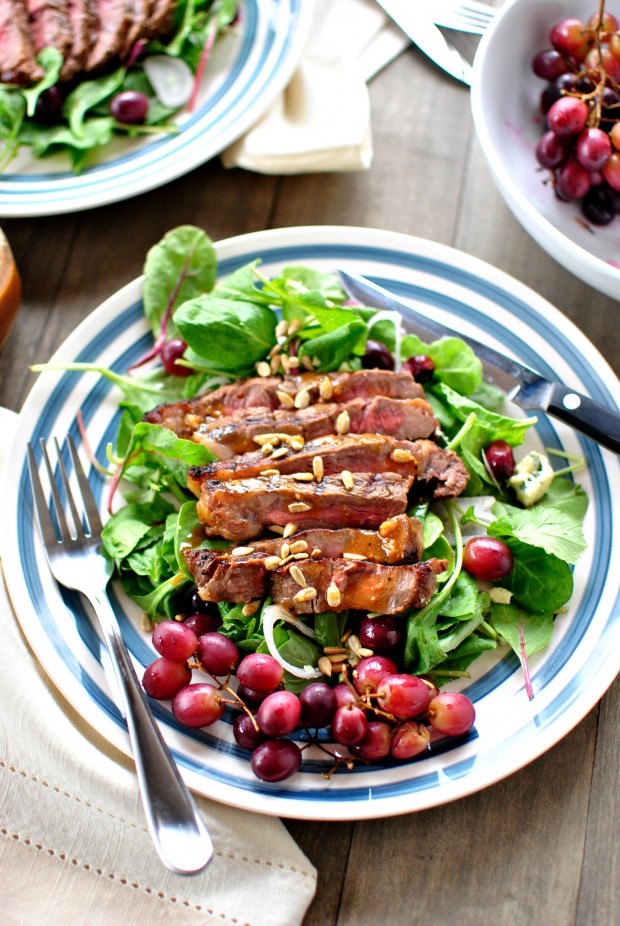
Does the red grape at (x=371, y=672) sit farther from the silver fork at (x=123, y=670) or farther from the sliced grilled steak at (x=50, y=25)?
the sliced grilled steak at (x=50, y=25)

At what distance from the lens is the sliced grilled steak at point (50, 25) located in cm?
389

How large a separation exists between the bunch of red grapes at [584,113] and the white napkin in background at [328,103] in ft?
2.80

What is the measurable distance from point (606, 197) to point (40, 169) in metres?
2.40

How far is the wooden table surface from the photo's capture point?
2689mm

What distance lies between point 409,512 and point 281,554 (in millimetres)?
495

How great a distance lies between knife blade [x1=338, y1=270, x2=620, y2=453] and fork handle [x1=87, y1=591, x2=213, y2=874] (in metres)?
1.61

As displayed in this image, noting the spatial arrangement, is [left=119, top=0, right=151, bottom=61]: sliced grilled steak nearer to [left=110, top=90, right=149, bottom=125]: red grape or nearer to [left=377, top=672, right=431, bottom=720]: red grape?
[left=110, top=90, right=149, bottom=125]: red grape

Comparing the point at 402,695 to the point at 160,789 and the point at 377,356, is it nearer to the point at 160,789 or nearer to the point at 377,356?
the point at 160,789

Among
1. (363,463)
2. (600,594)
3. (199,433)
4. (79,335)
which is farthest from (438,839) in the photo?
(79,335)

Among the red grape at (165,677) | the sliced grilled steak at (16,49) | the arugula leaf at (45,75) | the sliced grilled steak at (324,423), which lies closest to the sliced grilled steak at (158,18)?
the arugula leaf at (45,75)

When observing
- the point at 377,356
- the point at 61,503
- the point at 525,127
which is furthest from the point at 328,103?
the point at 61,503

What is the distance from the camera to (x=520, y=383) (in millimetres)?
3158

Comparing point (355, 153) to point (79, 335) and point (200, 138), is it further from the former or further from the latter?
point (79, 335)

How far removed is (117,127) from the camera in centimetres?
385
